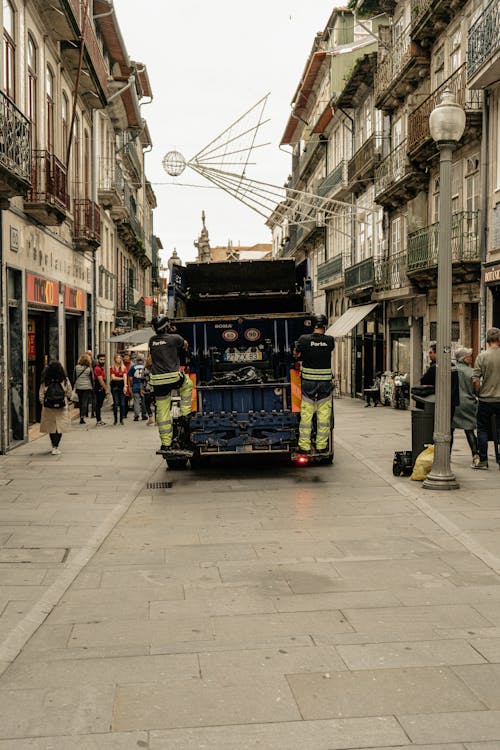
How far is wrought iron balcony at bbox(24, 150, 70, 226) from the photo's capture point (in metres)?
15.6

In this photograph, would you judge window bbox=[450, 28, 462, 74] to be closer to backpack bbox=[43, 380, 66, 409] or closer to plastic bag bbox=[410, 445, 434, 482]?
backpack bbox=[43, 380, 66, 409]

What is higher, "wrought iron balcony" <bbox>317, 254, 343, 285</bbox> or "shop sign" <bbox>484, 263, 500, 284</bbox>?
"wrought iron balcony" <bbox>317, 254, 343, 285</bbox>

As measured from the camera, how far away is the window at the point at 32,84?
16.8m

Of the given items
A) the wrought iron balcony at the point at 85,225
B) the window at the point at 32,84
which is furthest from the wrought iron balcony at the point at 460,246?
the window at the point at 32,84

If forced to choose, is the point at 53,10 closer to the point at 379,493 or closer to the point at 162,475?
the point at 162,475

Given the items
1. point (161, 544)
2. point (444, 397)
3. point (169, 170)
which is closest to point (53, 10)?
point (169, 170)

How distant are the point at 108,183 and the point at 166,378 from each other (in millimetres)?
20656

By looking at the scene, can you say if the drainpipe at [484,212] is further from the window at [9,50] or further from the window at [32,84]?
the window at [9,50]

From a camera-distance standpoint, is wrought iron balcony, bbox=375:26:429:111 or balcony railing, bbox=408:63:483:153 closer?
balcony railing, bbox=408:63:483:153

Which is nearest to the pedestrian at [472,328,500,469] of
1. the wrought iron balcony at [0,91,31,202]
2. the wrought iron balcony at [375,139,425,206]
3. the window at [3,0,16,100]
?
the wrought iron balcony at [0,91,31,202]

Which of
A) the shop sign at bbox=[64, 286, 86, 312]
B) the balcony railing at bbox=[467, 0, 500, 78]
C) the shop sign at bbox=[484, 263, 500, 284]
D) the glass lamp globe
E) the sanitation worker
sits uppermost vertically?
the balcony railing at bbox=[467, 0, 500, 78]

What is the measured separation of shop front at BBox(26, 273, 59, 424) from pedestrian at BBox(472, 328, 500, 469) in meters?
8.53

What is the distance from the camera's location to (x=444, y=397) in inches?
403

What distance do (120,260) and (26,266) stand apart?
23.1 m
